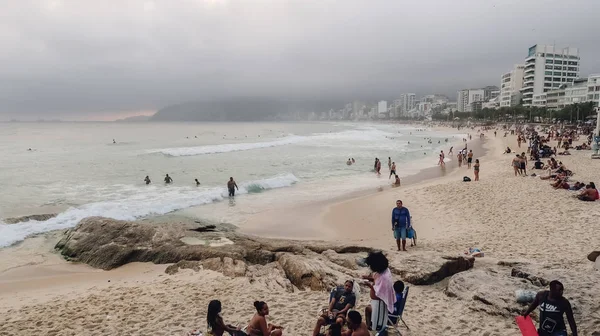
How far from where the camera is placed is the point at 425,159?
3697 centimetres

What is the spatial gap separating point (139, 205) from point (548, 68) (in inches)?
4943

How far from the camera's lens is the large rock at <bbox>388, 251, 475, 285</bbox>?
7598mm

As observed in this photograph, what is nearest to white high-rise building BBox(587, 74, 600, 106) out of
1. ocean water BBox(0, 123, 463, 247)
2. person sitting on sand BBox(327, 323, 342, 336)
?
ocean water BBox(0, 123, 463, 247)

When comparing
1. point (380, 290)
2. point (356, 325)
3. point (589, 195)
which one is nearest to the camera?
point (356, 325)

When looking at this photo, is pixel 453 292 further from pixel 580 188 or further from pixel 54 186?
pixel 54 186

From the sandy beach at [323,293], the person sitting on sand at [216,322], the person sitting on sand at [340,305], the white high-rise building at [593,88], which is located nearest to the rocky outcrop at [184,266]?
the sandy beach at [323,293]

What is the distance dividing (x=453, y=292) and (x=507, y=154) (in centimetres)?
3189

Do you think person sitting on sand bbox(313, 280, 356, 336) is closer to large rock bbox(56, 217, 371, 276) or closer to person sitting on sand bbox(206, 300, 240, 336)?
person sitting on sand bbox(206, 300, 240, 336)

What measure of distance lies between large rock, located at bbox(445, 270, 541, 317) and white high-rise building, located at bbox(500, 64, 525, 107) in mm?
136958

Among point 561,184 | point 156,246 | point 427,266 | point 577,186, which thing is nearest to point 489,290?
point 427,266

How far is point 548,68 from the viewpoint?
110m

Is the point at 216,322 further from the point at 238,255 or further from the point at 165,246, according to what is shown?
the point at 165,246

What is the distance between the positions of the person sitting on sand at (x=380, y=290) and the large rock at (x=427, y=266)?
2.32 m

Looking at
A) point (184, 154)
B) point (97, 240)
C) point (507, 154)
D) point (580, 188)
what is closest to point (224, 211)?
point (97, 240)
